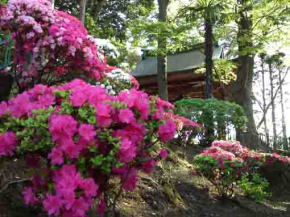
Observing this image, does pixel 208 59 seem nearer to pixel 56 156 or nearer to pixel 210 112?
pixel 210 112

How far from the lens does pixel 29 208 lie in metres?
3.52

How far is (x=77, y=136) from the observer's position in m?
2.38

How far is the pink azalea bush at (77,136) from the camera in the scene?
2.29 metres

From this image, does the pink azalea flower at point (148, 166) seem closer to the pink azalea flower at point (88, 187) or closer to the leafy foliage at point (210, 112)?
the pink azalea flower at point (88, 187)

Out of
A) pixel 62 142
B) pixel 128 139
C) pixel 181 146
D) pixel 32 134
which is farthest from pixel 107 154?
pixel 181 146

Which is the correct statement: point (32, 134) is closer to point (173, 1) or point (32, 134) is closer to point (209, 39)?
point (209, 39)

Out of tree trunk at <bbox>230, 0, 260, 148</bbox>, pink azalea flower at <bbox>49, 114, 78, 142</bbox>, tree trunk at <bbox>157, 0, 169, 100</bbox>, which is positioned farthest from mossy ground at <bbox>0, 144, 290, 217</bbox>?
tree trunk at <bbox>157, 0, 169, 100</bbox>

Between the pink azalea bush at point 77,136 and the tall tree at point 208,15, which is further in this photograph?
the tall tree at point 208,15

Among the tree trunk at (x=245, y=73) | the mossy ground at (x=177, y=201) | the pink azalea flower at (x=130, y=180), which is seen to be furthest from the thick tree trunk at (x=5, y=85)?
the tree trunk at (x=245, y=73)

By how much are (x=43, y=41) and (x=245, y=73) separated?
11.6 meters

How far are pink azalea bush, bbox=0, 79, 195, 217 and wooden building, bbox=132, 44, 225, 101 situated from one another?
13660 mm

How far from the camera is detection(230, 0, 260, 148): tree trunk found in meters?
13.5

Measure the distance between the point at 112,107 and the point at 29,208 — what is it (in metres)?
1.57

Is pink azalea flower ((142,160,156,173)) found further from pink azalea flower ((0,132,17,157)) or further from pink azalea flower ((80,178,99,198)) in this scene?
pink azalea flower ((0,132,17,157))
